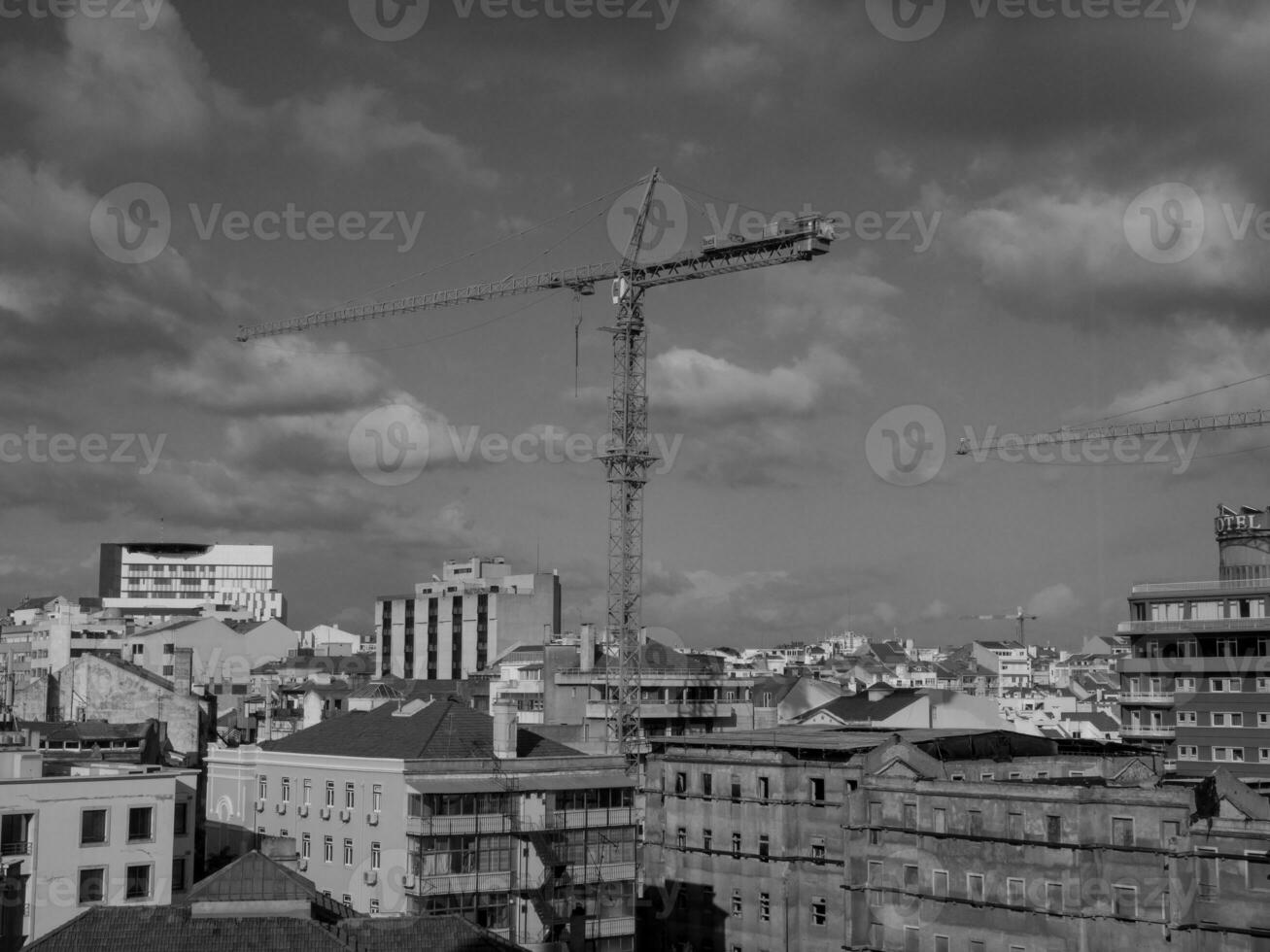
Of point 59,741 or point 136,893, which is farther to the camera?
point 59,741

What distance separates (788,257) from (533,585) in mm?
96179

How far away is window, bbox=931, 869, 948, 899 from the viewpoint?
6166cm

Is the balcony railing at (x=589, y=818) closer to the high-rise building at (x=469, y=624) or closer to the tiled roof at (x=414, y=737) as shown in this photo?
the tiled roof at (x=414, y=737)

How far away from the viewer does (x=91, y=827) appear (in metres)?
45.9

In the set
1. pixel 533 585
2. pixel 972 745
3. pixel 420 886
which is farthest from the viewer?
pixel 533 585

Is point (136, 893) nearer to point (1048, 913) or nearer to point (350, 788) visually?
point (350, 788)

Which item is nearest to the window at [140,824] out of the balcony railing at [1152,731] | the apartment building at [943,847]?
the apartment building at [943,847]

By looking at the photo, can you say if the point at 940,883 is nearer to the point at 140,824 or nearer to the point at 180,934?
the point at 140,824

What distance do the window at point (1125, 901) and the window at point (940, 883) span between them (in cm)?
741

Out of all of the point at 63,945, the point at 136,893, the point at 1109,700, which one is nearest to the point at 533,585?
the point at 1109,700

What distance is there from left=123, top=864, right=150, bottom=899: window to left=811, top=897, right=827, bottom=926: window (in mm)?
33009

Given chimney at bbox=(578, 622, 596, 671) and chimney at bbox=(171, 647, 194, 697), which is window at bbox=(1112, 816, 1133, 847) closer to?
chimney at bbox=(578, 622, 596, 671)

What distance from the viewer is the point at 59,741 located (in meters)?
87.4

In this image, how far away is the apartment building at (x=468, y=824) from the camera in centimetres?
5741
